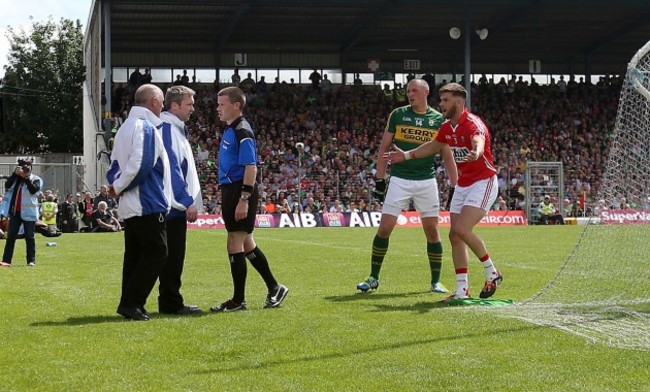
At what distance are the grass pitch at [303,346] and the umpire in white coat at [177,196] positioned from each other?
14.3 inches

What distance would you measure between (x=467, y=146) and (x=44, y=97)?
228 ft

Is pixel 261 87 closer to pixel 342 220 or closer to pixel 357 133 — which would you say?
pixel 357 133

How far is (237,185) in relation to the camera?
9359 millimetres

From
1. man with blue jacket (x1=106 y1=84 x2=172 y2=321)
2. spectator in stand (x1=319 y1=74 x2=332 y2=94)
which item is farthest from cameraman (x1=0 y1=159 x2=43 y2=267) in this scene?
spectator in stand (x1=319 y1=74 x2=332 y2=94)

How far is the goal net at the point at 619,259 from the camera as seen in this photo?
26.4 ft

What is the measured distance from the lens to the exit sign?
5256cm

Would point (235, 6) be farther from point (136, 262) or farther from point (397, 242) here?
point (136, 262)

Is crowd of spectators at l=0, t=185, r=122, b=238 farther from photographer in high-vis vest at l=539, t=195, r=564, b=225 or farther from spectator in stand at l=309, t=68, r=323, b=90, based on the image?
spectator in stand at l=309, t=68, r=323, b=90

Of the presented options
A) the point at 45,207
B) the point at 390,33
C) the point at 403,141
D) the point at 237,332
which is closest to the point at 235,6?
the point at 390,33

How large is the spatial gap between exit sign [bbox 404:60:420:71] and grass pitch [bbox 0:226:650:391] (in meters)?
40.9

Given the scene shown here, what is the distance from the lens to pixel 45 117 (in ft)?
247

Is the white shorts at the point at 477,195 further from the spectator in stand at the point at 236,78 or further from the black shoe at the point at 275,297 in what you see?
the spectator in stand at the point at 236,78

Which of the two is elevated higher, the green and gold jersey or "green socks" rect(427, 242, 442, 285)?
the green and gold jersey

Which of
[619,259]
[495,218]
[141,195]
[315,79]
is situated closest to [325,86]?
[315,79]
